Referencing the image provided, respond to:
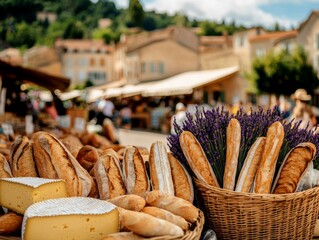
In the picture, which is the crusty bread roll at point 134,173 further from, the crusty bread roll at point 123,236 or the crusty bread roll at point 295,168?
the crusty bread roll at point 295,168

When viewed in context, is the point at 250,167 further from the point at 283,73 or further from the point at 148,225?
the point at 283,73

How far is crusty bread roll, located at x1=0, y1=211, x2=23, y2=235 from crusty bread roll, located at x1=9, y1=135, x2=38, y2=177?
0.32 meters

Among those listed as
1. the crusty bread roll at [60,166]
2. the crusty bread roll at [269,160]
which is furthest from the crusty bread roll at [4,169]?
the crusty bread roll at [269,160]

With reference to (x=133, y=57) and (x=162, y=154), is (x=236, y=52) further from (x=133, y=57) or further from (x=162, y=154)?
(x=162, y=154)

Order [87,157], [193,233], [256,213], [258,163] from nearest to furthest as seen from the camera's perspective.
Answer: [193,233], [256,213], [258,163], [87,157]

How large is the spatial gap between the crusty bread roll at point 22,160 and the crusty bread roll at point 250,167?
978 mm

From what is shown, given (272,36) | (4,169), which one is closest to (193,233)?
(4,169)

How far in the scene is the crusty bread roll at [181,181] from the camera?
8.44ft

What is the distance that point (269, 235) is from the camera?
2.56 metres

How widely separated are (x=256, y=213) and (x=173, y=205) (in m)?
0.42

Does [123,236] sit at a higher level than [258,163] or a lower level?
lower

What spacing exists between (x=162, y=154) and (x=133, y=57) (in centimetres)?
5068

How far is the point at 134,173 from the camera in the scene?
265 cm

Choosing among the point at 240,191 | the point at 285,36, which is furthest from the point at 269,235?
the point at 285,36
